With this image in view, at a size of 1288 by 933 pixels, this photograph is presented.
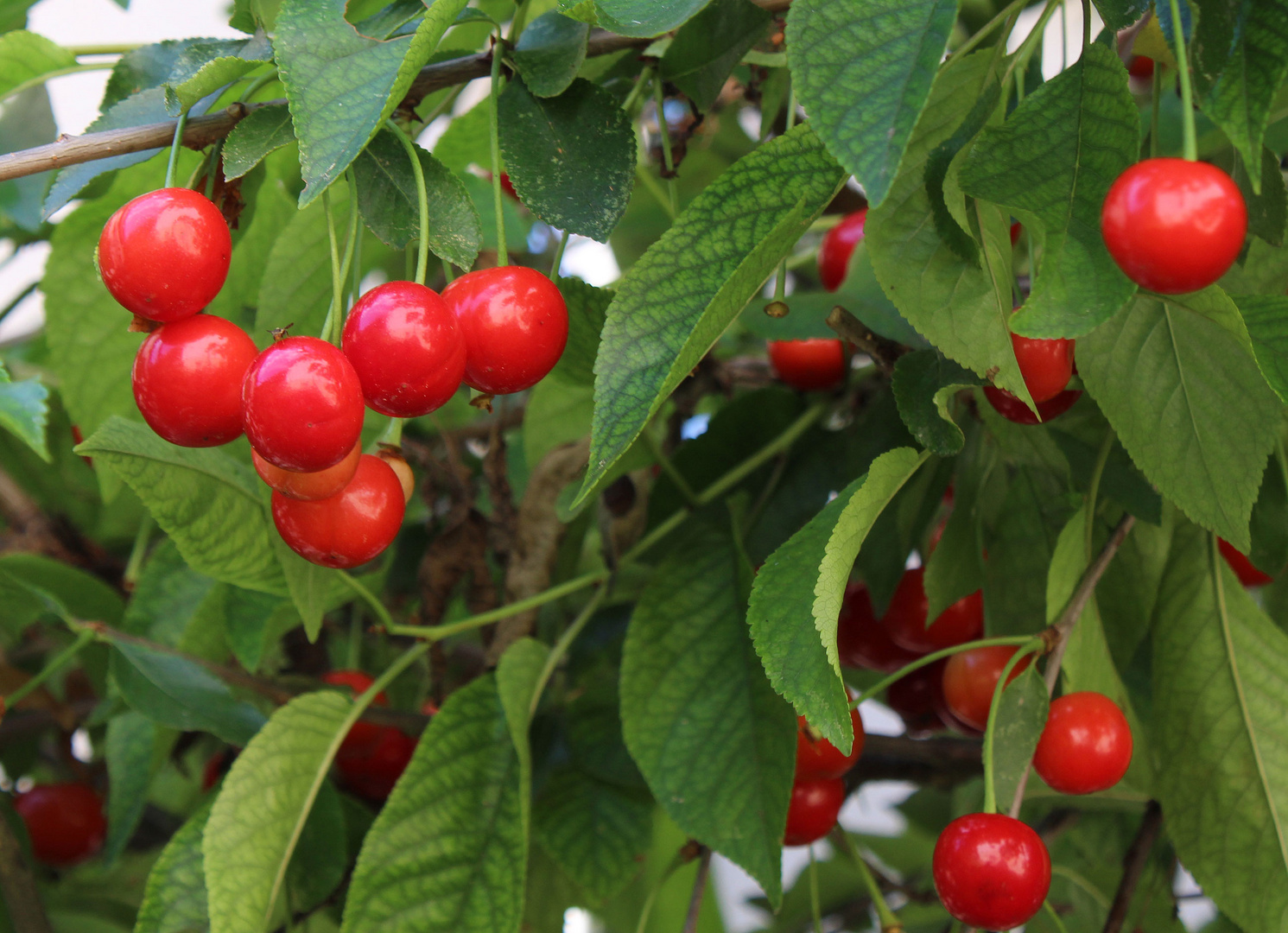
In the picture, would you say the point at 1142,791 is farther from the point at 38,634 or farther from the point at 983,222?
the point at 38,634

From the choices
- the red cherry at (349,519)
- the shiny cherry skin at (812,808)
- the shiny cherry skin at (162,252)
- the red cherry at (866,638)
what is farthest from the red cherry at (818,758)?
the shiny cherry skin at (162,252)

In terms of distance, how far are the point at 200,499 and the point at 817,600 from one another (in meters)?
0.27

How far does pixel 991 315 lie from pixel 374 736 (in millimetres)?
472

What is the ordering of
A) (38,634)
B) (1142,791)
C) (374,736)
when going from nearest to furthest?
(1142,791), (374,736), (38,634)

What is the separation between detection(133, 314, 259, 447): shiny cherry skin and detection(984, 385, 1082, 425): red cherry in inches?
11.2

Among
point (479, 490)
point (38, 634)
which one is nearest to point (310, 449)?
point (479, 490)

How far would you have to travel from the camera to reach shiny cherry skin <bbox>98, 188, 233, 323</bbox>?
33 centimetres

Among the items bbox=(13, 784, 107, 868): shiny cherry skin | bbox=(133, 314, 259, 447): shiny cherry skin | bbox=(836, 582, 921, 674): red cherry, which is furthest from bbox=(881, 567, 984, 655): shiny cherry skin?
bbox=(13, 784, 107, 868): shiny cherry skin

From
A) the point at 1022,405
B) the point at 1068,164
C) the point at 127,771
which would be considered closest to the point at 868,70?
the point at 1068,164

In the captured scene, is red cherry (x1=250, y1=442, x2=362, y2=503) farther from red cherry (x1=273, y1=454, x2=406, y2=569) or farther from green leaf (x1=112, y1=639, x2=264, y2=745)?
green leaf (x1=112, y1=639, x2=264, y2=745)

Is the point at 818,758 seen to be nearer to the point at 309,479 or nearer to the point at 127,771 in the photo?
the point at 309,479

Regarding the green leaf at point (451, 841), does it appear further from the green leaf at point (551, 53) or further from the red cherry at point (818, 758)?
the green leaf at point (551, 53)

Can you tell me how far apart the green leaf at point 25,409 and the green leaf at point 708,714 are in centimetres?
27

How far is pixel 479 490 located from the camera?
86 centimetres
